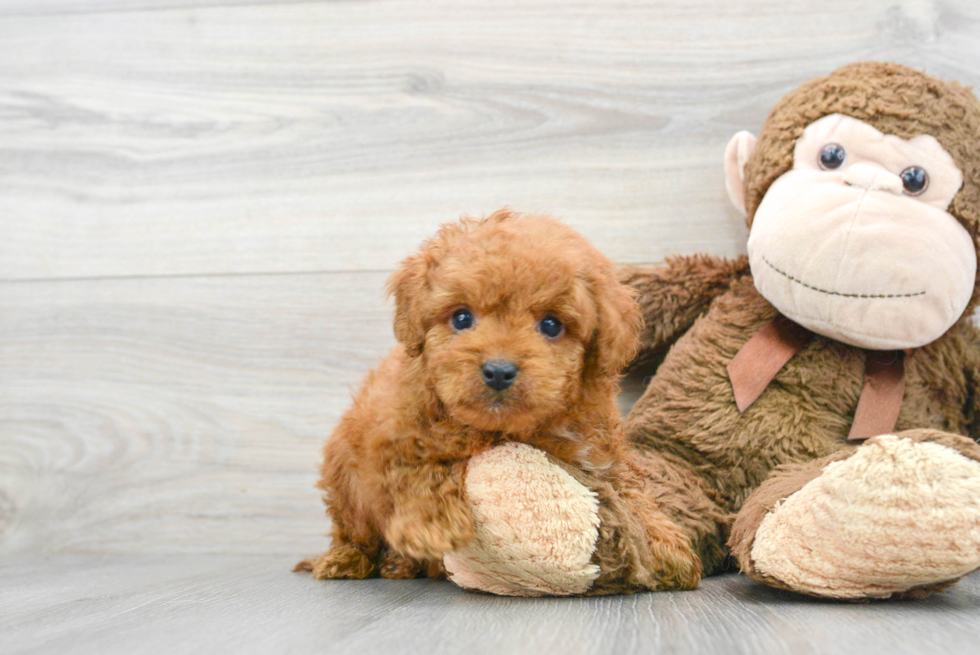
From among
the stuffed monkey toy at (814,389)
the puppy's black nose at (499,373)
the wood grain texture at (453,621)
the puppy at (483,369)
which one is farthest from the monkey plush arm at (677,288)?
the puppy's black nose at (499,373)

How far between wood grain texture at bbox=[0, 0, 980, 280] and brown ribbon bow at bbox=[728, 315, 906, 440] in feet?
0.97

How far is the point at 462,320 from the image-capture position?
37.8 inches

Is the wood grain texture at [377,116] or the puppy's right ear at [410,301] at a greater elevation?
the wood grain texture at [377,116]

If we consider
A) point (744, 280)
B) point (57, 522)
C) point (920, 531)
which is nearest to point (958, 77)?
point (744, 280)

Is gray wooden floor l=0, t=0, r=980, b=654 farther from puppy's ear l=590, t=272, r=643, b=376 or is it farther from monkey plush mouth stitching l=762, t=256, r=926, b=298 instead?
puppy's ear l=590, t=272, r=643, b=376

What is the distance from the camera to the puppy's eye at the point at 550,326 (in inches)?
37.7

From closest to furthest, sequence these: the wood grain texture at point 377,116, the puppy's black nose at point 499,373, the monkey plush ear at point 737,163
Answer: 1. the puppy's black nose at point 499,373
2. the monkey plush ear at point 737,163
3. the wood grain texture at point 377,116

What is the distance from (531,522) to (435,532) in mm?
115

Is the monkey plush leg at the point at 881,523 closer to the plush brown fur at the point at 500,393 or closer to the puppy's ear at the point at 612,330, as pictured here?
the plush brown fur at the point at 500,393

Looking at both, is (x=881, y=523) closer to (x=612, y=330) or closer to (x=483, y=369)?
(x=612, y=330)

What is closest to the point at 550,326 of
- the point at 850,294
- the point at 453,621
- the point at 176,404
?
the point at 453,621

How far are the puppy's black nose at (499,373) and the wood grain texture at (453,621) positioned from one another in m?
0.26

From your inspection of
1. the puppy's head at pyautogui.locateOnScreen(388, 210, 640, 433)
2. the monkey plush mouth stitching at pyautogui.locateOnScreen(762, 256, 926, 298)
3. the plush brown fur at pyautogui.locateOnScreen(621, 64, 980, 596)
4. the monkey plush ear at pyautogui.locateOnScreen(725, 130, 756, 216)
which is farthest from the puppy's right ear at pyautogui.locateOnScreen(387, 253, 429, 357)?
the monkey plush ear at pyautogui.locateOnScreen(725, 130, 756, 216)

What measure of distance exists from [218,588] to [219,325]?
2.04ft
